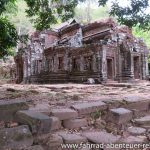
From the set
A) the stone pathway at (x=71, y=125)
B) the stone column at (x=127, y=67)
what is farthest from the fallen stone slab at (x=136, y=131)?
the stone column at (x=127, y=67)

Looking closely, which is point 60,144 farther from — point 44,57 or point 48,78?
point 44,57

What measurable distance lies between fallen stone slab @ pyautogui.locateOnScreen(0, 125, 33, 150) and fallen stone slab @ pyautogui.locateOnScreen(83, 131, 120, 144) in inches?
34.9

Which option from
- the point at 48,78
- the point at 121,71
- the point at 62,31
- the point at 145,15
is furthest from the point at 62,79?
the point at 62,31

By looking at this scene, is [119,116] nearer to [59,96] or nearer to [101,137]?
[101,137]

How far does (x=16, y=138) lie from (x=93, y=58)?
624 inches

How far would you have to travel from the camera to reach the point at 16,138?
111 inches

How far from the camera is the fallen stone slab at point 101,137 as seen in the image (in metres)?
3.18

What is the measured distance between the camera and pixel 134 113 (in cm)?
437

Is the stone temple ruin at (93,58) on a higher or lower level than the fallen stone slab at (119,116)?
higher

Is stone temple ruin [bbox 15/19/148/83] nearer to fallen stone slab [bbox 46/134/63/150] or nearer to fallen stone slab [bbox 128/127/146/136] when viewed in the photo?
fallen stone slab [bbox 128/127/146/136]

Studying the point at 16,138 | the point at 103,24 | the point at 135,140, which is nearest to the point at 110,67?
the point at 103,24

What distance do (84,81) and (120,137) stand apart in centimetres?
1396

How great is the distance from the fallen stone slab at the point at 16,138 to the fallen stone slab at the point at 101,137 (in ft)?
2.91

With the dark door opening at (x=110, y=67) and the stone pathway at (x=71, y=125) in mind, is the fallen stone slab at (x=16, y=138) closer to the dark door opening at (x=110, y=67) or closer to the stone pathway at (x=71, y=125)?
the stone pathway at (x=71, y=125)
